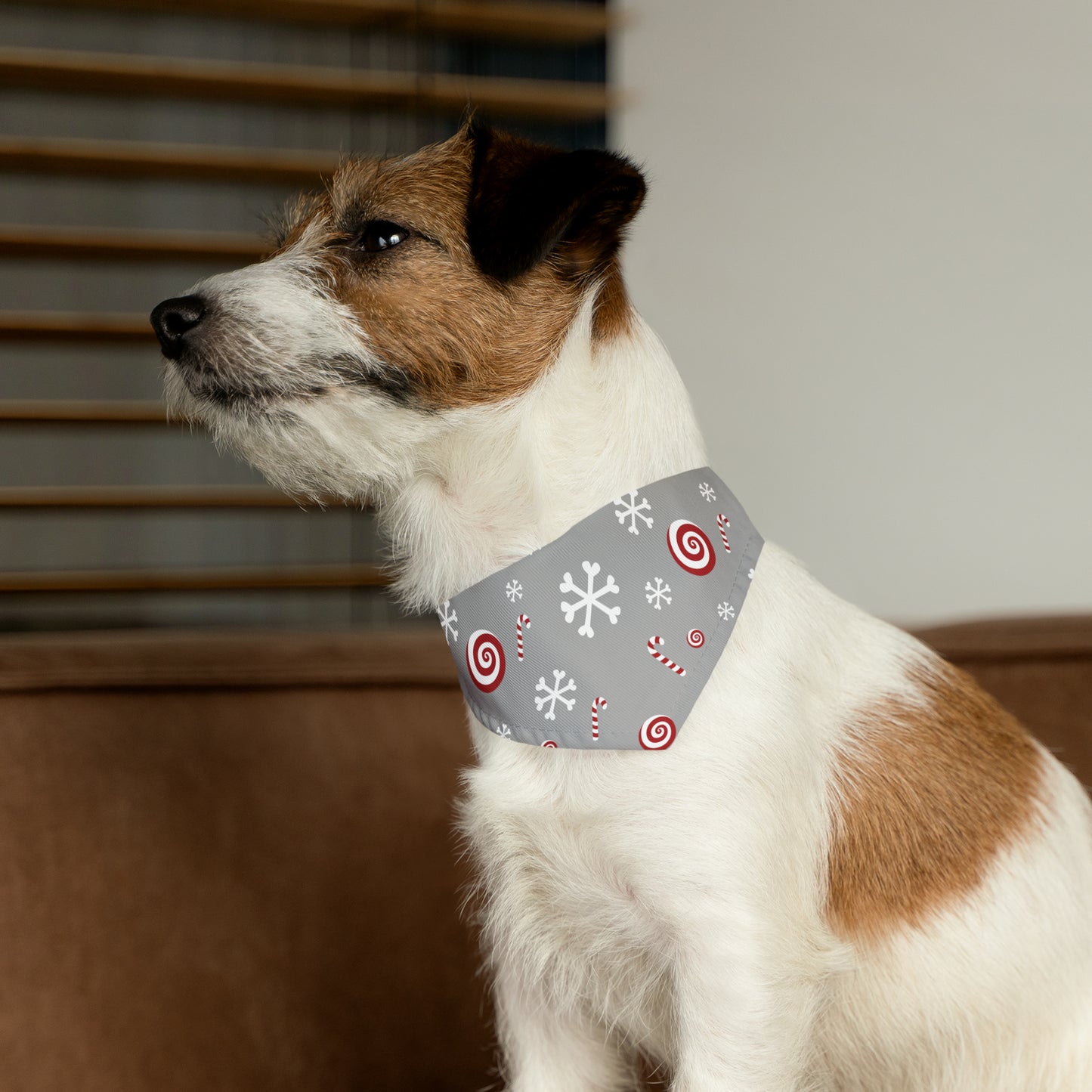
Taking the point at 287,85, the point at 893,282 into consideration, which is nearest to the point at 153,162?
the point at 287,85

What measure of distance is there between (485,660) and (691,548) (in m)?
0.21

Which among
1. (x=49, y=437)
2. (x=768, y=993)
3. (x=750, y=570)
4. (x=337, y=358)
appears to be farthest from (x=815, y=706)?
(x=49, y=437)

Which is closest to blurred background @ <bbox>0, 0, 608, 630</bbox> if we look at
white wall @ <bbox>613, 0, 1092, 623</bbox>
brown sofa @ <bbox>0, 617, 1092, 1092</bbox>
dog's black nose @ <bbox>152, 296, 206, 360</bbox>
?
white wall @ <bbox>613, 0, 1092, 623</bbox>

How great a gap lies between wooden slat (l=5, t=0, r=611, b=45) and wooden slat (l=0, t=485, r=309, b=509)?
5.21ft

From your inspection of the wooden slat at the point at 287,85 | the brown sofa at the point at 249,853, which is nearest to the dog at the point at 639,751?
the brown sofa at the point at 249,853

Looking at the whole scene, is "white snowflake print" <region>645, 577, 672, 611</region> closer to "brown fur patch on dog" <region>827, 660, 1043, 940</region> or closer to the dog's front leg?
"brown fur patch on dog" <region>827, 660, 1043, 940</region>

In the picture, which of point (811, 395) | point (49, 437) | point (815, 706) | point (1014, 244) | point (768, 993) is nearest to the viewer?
point (768, 993)

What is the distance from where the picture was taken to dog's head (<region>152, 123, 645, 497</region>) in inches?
39.2

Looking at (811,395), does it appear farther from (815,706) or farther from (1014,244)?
(815,706)

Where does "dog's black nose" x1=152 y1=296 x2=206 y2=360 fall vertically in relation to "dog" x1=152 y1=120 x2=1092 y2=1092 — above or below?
above

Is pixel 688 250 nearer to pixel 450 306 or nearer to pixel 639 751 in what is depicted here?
pixel 450 306

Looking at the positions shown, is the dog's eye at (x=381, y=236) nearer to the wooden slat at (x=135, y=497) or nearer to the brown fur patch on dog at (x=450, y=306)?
the brown fur patch on dog at (x=450, y=306)

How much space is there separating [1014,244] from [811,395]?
0.65m

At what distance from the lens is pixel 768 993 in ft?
3.03
